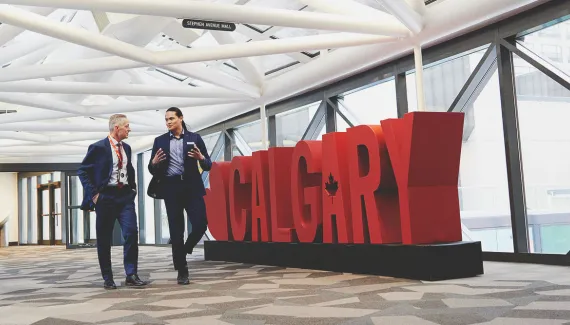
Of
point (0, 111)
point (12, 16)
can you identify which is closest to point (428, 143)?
point (12, 16)

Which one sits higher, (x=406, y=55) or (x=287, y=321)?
(x=406, y=55)

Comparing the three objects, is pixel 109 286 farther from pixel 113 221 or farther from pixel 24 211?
pixel 24 211

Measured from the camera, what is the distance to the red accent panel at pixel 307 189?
764cm

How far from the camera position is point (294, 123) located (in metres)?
13.9

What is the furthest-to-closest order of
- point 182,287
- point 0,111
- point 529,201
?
point 0,111, point 529,201, point 182,287

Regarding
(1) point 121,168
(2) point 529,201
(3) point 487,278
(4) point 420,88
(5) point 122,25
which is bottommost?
(3) point 487,278

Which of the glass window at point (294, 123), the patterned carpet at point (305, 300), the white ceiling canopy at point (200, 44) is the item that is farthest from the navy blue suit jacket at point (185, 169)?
the glass window at point (294, 123)

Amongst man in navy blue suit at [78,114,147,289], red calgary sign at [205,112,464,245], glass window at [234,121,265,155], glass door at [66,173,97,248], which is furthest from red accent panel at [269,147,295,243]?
glass door at [66,173,97,248]

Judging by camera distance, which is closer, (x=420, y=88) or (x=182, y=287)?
(x=182, y=287)

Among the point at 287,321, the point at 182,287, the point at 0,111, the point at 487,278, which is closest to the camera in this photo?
the point at 287,321

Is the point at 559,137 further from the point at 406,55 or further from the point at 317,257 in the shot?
the point at 317,257

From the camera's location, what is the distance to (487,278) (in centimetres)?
585

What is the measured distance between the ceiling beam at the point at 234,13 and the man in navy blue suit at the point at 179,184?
146 cm

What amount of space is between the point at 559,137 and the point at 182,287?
5.03 meters
